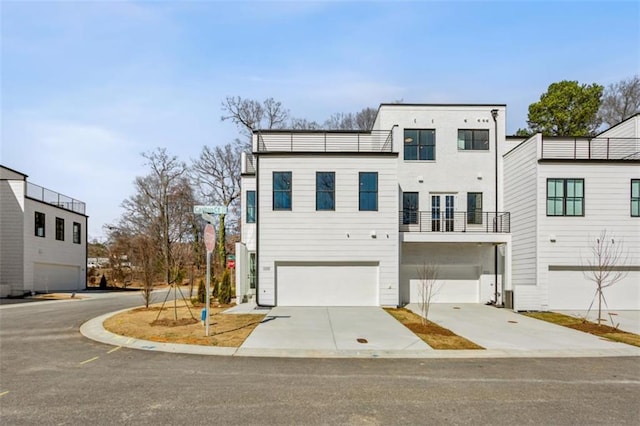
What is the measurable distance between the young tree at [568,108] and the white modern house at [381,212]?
489 inches

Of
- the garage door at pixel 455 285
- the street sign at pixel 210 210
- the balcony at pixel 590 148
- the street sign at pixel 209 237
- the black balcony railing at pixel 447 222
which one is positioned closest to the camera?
the street sign at pixel 209 237

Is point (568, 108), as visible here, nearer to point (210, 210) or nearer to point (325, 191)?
point (325, 191)

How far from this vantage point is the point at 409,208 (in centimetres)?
1883

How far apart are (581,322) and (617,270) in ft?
15.7

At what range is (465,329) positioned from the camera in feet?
39.4

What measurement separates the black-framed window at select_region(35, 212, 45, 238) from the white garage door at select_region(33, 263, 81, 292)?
2.11 metres

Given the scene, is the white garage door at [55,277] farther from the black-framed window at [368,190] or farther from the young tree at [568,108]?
the young tree at [568,108]

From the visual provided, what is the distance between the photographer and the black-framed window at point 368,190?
54.7 feet

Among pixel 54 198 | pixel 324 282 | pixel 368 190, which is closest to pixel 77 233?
pixel 54 198

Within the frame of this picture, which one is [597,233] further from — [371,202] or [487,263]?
[371,202]

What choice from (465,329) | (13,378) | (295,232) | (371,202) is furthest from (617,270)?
(13,378)

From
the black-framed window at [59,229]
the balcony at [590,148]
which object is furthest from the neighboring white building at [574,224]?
the black-framed window at [59,229]

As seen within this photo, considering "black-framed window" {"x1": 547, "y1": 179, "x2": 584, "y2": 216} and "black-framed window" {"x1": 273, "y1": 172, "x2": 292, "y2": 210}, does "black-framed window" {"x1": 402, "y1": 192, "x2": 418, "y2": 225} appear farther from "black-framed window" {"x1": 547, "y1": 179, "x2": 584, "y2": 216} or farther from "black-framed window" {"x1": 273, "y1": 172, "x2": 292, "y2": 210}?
"black-framed window" {"x1": 273, "y1": 172, "x2": 292, "y2": 210}

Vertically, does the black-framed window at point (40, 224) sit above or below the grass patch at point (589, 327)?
above
